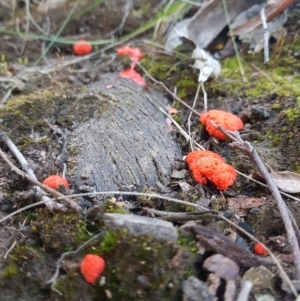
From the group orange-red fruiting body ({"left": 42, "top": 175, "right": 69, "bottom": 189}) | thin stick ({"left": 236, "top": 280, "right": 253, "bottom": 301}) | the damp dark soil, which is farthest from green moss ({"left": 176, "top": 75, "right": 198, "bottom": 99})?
thin stick ({"left": 236, "top": 280, "right": 253, "bottom": 301})

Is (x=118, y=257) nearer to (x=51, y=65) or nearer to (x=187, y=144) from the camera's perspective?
(x=187, y=144)

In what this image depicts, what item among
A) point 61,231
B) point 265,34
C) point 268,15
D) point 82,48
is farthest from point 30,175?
point 268,15

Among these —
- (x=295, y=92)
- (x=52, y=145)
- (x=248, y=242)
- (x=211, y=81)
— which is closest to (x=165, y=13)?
(x=211, y=81)

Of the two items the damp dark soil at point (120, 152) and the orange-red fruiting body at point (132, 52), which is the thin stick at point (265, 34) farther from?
the orange-red fruiting body at point (132, 52)

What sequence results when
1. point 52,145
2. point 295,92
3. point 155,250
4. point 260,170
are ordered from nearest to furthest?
point 155,250, point 260,170, point 52,145, point 295,92

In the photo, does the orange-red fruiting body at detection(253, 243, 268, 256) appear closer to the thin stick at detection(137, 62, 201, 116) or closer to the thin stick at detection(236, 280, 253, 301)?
the thin stick at detection(236, 280, 253, 301)

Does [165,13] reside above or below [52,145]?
above

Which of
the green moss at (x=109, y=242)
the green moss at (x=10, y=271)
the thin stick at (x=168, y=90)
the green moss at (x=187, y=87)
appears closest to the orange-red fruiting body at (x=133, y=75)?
the thin stick at (x=168, y=90)
